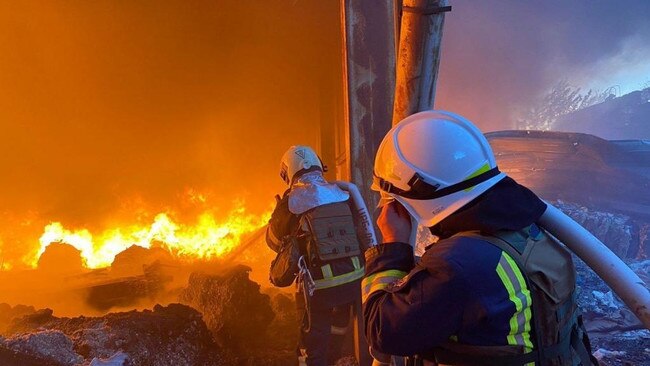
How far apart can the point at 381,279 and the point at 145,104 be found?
28.2 ft

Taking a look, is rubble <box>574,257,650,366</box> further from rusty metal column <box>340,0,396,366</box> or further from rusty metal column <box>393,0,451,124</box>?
rusty metal column <box>393,0,451,124</box>

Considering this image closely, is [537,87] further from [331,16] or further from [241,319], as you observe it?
[241,319]

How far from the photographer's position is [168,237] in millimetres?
8695

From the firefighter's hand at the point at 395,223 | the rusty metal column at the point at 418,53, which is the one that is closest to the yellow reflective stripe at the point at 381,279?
the firefighter's hand at the point at 395,223

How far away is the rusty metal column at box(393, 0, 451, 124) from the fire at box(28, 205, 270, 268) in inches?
253

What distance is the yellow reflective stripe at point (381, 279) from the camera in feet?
4.79

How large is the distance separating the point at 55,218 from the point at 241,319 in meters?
6.87

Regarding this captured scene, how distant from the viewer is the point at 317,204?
3312 mm

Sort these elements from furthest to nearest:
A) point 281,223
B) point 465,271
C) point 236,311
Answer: point 236,311 < point 281,223 < point 465,271

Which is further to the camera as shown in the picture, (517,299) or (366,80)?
(366,80)

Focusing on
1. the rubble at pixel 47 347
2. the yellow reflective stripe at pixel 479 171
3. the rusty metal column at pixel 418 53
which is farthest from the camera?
the rubble at pixel 47 347

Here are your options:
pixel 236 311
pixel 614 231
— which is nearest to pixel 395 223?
pixel 236 311

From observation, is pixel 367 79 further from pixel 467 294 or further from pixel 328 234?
pixel 467 294

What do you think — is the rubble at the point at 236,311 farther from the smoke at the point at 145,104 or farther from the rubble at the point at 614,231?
the rubble at the point at 614,231
